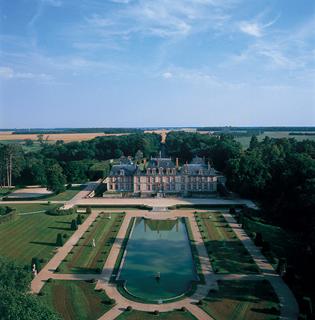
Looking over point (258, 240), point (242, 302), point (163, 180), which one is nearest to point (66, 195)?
point (163, 180)

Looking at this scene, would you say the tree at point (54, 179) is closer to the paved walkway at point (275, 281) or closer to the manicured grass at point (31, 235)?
the manicured grass at point (31, 235)

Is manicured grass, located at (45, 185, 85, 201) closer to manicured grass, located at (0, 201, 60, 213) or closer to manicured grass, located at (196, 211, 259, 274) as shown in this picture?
manicured grass, located at (0, 201, 60, 213)

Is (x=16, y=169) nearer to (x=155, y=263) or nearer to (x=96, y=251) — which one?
(x=96, y=251)

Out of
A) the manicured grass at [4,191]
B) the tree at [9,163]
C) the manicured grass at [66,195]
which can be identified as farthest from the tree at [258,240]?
the tree at [9,163]

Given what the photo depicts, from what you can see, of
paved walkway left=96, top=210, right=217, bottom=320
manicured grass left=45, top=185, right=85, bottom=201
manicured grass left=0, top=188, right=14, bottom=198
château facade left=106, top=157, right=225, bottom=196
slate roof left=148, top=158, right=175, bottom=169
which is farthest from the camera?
manicured grass left=0, top=188, right=14, bottom=198

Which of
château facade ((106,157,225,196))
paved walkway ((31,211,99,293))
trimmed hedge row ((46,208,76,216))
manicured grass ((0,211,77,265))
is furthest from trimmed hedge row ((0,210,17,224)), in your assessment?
château facade ((106,157,225,196))

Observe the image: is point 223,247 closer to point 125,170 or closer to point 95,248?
point 95,248

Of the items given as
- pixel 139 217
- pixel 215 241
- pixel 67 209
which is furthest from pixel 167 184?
pixel 215 241
